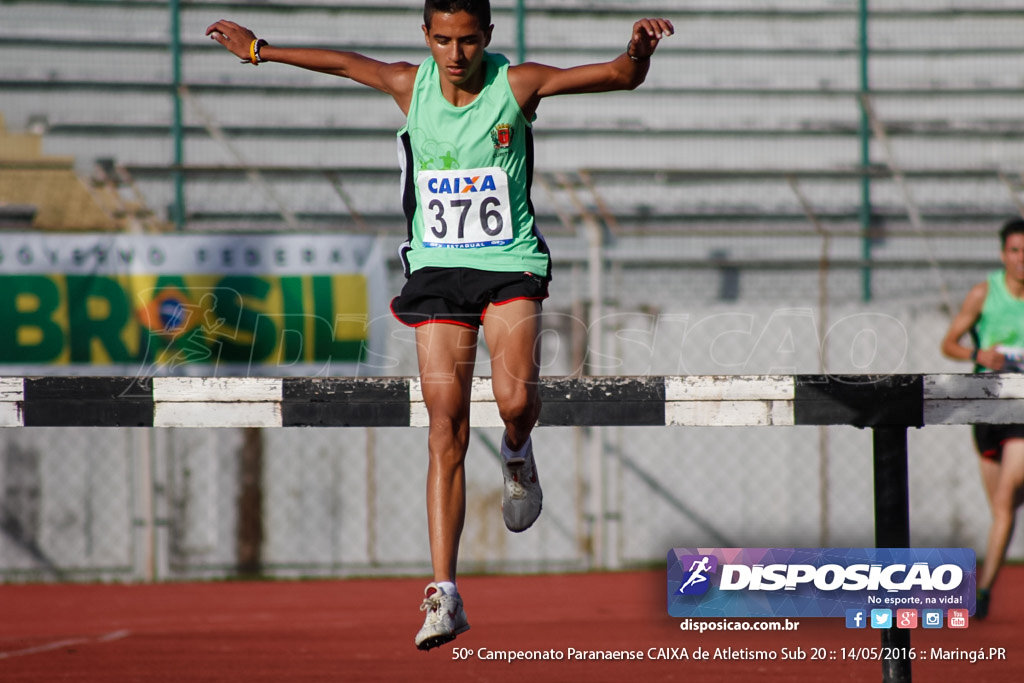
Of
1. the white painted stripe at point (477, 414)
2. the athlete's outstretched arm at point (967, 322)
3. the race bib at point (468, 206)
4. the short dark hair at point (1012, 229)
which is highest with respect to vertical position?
the short dark hair at point (1012, 229)

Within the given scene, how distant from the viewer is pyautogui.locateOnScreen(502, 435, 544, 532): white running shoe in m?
3.57

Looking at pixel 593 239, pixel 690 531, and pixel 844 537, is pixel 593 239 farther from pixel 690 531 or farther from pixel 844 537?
pixel 844 537

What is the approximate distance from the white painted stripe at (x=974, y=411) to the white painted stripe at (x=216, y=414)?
5.99 ft

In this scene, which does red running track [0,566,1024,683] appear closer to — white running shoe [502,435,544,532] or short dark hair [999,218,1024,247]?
white running shoe [502,435,544,532]

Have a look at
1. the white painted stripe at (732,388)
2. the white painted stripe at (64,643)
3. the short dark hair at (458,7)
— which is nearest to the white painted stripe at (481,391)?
the white painted stripe at (732,388)

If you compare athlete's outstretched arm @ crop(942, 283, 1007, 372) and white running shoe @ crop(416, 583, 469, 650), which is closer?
white running shoe @ crop(416, 583, 469, 650)

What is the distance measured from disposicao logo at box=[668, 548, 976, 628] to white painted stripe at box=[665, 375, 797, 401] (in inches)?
20.2

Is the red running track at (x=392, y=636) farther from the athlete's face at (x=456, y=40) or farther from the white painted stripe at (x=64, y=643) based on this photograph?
the athlete's face at (x=456, y=40)

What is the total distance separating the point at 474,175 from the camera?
3326 mm

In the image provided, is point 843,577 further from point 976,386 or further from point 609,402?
point 609,402

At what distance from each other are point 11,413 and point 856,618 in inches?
98.1

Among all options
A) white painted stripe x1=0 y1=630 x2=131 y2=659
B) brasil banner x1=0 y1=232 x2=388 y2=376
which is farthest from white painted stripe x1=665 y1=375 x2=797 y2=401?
brasil banner x1=0 y1=232 x2=388 y2=376

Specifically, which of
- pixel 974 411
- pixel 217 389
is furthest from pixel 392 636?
pixel 974 411

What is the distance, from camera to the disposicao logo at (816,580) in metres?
3.41
